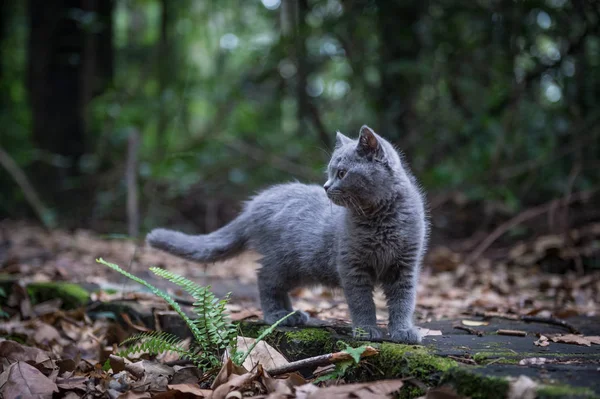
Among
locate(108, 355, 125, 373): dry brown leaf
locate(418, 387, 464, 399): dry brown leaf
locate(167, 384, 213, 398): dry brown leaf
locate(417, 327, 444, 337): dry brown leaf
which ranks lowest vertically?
locate(108, 355, 125, 373): dry brown leaf

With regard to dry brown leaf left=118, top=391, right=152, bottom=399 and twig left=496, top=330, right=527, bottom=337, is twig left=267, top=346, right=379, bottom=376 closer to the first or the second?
dry brown leaf left=118, top=391, right=152, bottom=399

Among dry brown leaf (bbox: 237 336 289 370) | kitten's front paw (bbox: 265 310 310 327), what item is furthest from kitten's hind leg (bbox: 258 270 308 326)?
dry brown leaf (bbox: 237 336 289 370)

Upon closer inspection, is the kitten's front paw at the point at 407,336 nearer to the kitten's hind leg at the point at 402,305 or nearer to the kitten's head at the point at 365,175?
the kitten's hind leg at the point at 402,305

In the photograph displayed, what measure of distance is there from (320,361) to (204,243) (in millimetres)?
1643

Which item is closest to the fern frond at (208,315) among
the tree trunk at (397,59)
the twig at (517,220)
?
the twig at (517,220)

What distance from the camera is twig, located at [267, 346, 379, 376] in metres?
2.50

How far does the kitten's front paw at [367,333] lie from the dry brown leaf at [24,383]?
1490 millimetres

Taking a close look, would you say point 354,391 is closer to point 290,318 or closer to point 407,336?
point 407,336

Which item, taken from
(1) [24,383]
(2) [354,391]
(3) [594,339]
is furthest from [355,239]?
(1) [24,383]

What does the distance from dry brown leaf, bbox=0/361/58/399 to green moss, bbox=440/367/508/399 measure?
5.98 ft

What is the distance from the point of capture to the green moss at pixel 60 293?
4363 mm

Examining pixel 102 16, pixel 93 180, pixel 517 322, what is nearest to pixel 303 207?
pixel 517 322

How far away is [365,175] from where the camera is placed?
3.22m

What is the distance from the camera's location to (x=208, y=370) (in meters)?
2.82
